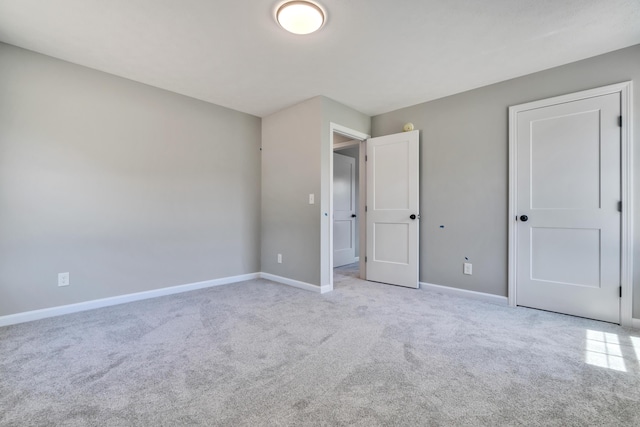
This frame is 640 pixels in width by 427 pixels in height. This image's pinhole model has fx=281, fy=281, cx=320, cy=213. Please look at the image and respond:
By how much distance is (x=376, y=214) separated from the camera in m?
3.92

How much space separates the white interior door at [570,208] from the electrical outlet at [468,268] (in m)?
0.44

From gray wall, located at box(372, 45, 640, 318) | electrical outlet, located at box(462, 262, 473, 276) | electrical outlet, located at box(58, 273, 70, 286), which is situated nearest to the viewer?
electrical outlet, located at box(58, 273, 70, 286)

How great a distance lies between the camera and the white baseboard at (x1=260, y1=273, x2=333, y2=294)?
3.41 m

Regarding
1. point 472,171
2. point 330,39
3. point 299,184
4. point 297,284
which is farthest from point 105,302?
point 472,171

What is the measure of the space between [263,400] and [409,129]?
334 centimetres

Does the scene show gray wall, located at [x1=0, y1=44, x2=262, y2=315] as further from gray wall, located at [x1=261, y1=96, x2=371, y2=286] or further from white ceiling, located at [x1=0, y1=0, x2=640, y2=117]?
gray wall, located at [x1=261, y1=96, x2=371, y2=286]

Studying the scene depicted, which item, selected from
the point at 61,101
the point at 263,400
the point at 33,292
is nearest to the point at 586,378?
the point at 263,400

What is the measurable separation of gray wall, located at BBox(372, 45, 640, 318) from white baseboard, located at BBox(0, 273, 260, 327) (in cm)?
274

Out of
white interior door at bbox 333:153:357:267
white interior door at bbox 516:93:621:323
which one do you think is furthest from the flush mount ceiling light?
white interior door at bbox 333:153:357:267

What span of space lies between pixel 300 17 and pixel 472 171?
2.42 meters

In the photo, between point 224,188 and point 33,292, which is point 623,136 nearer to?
point 224,188

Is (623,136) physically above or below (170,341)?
above

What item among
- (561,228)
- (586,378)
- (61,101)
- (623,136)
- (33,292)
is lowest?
(586,378)

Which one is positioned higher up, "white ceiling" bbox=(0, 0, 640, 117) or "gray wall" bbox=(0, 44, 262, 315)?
"white ceiling" bbox=(0, 0, 640, 117)
